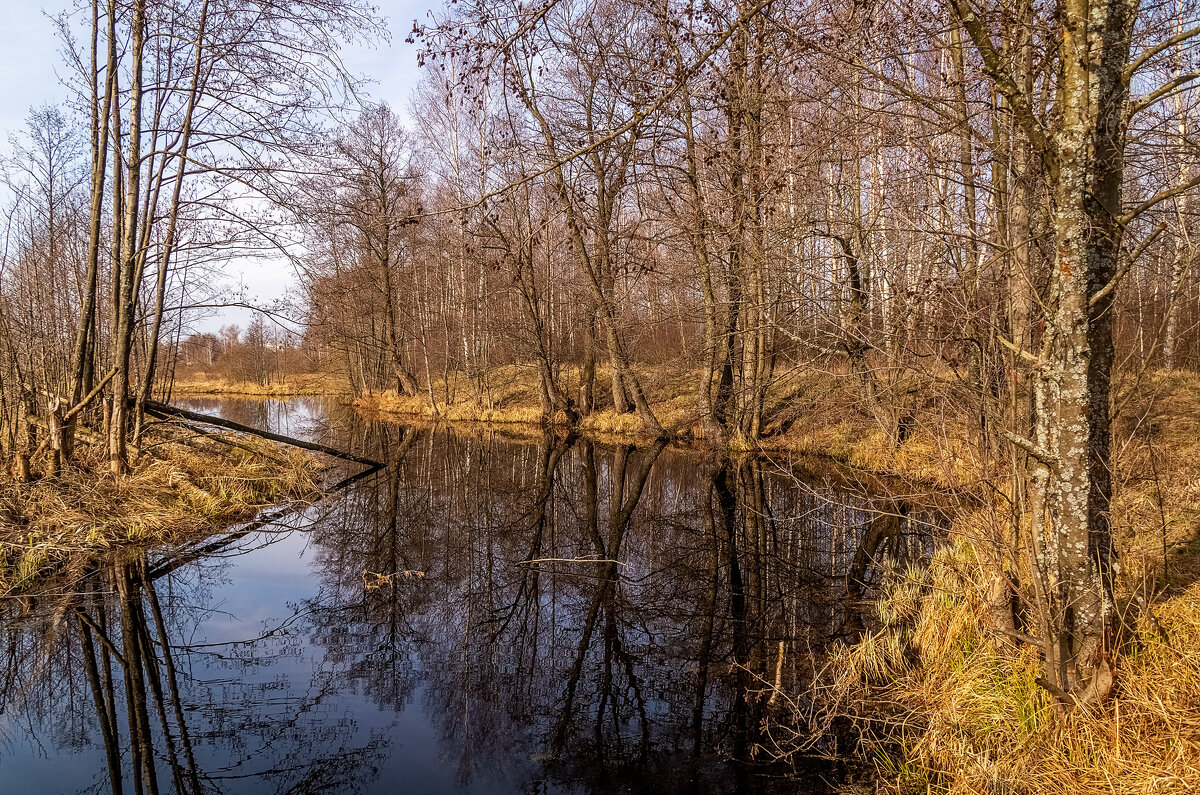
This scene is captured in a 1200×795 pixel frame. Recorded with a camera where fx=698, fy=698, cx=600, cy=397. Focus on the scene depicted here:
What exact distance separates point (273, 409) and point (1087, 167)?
29.7 m

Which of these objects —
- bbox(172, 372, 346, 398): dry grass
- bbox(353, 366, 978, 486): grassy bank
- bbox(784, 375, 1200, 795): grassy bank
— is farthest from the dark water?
bbox(172, 372, 346, 398): dry grass

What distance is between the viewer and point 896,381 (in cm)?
477

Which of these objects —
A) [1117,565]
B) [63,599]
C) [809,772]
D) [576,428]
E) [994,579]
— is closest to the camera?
[1117,565]

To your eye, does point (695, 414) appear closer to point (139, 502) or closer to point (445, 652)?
point (139, 502)

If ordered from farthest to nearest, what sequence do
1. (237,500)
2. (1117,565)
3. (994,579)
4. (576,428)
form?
(576,428) < (237,500) < (994,579) < (1117,565)

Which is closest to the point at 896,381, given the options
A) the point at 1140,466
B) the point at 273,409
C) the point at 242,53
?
the point at 1140,466

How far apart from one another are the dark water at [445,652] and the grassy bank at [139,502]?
1.48 feet

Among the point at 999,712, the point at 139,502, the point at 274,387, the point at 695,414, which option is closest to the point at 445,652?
the point at 999,712

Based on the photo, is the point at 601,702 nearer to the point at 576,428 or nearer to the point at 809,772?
the point at 809,772

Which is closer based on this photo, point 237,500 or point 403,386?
point 237,500

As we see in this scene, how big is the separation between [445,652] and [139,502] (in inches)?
208

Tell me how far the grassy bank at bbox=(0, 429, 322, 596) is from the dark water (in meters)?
0.45

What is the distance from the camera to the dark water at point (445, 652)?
419 cm

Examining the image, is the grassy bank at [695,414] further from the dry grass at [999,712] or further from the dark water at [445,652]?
the dark water at [445,652]
